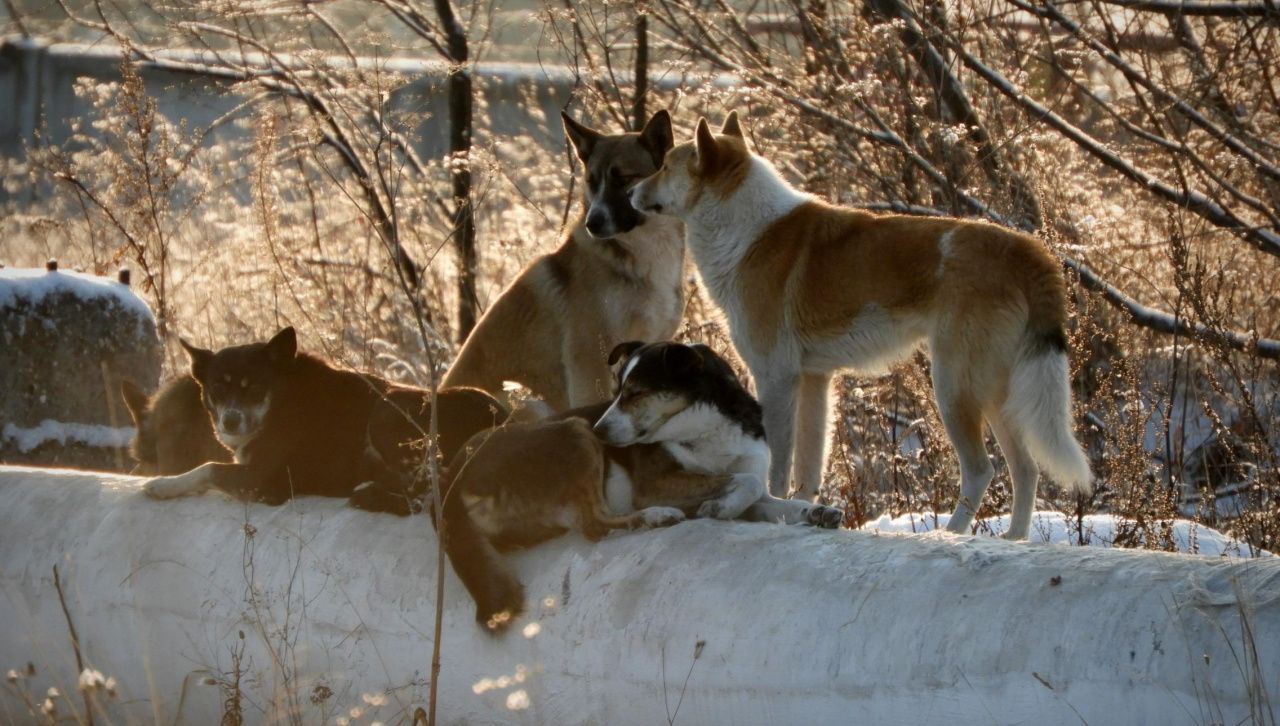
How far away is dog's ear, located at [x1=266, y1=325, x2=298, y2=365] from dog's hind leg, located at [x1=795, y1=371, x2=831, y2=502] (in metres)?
2.27

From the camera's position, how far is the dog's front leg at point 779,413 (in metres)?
5.92

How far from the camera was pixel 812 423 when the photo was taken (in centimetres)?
624

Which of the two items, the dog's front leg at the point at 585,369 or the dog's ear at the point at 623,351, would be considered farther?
the dog's front leg at the point at 585,369

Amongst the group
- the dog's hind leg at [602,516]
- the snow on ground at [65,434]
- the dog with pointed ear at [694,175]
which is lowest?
the snow on ground at [65,434]

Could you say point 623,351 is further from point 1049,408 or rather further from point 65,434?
point 65,434

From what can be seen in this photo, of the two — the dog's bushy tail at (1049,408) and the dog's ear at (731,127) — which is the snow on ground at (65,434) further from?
the dog's bushy tail at (1049,408)

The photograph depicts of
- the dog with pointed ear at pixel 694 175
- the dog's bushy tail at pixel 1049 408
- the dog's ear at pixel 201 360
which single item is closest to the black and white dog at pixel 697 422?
the dog's bushy tail at pixel 1049 408

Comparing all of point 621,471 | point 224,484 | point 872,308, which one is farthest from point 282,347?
point 872,308

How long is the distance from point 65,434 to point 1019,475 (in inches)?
184

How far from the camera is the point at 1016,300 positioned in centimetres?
521

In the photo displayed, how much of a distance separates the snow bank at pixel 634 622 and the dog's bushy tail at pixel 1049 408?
1.58 metres

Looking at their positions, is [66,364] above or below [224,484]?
above

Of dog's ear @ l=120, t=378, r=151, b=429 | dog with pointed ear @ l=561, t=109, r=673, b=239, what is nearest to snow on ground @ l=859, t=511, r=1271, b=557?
dog with pointed ear @ l=561, t=109, r=673, b=239

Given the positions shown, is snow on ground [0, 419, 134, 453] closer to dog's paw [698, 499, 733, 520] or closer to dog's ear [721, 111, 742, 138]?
dog's ear [721, 111, 742, 138]
